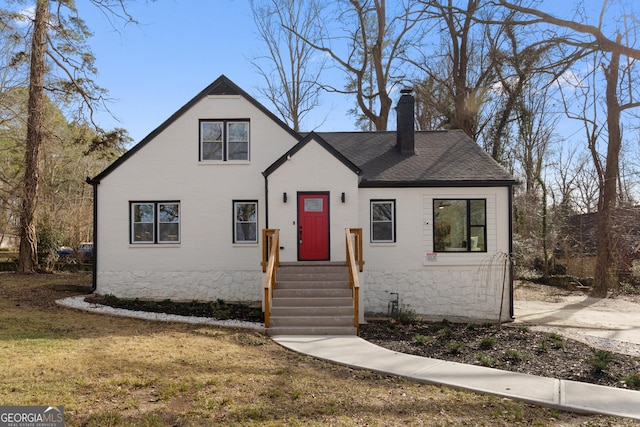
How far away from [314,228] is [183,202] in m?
4.15

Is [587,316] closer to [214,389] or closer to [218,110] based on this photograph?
[214,389]

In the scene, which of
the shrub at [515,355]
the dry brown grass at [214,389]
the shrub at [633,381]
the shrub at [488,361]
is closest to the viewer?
the dry brown grass at [214,389]

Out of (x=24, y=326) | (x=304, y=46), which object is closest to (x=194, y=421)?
(x=24, y=326)

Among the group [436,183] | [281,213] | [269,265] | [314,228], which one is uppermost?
[436,183]

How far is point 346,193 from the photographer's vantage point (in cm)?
1259

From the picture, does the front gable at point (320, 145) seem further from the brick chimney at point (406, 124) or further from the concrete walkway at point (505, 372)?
the concrete walkway at point (505, 372)

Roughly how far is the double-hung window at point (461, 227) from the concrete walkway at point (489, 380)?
5.76 m

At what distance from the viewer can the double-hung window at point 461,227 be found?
42.4ft

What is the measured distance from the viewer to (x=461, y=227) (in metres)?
13.0

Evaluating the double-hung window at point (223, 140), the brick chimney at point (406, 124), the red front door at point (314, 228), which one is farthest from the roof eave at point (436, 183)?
the double-hung window at point (223, 140)

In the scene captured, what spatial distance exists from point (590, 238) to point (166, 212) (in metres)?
20.6

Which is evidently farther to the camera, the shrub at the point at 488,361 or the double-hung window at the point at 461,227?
the double-hung window at the point at 461,227

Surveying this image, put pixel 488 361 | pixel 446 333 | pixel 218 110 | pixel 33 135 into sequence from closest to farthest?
pixel 488 361 → pixel 446 333 → pixel 218 110 → pixel 33 135

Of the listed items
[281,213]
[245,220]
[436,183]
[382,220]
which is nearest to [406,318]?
[382,220]
